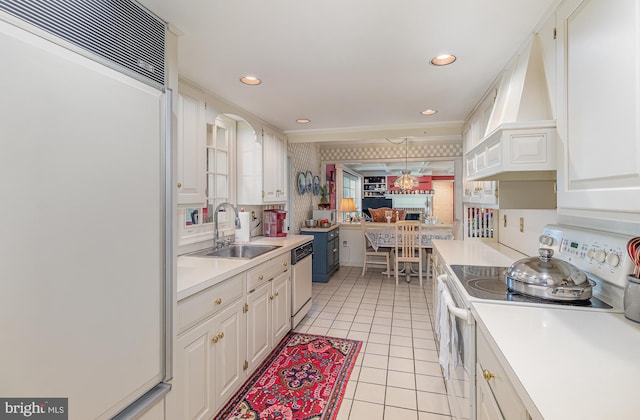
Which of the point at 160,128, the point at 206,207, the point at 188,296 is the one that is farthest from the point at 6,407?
the point at 206,207

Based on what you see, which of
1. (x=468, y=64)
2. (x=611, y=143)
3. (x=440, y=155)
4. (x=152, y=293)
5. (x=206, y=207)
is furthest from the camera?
(x=440, y=155)

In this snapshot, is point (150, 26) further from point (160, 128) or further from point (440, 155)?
point (440, 155)

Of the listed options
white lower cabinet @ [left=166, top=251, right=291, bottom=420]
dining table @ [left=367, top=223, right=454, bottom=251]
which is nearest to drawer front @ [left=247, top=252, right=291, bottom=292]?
white lower cabinet @ [left=166, top=251, right=291, bottom=420]

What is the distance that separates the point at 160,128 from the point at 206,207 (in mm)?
Result: 1506

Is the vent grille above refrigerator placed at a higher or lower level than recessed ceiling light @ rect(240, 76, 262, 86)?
lower

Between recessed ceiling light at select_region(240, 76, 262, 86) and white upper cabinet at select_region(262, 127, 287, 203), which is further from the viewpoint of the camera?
white upper cabinet at select_region(262, 127, 287, 203)

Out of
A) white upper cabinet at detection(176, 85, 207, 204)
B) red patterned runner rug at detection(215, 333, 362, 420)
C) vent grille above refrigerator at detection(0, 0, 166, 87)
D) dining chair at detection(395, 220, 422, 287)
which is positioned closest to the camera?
vent grille above refrigerator at detection(0, 0, 166, 87)

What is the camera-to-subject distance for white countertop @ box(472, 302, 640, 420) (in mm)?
640

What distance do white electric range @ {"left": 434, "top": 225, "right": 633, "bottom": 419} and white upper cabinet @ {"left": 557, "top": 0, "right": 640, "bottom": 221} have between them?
9.6 inches

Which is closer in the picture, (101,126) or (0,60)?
(0,60)

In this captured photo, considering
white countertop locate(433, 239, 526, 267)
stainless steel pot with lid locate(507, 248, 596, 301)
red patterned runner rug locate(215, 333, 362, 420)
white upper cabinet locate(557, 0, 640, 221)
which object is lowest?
red patterned runner rug locate(215, 333, 362, 420)

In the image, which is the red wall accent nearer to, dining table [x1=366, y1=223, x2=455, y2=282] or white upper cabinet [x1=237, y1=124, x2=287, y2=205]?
dining table [x1=366, y1=223, x2=455, y2=282]

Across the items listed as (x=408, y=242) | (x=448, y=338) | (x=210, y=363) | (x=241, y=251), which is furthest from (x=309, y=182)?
(x=448, y=338)

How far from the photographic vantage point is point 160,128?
51.9 inches
